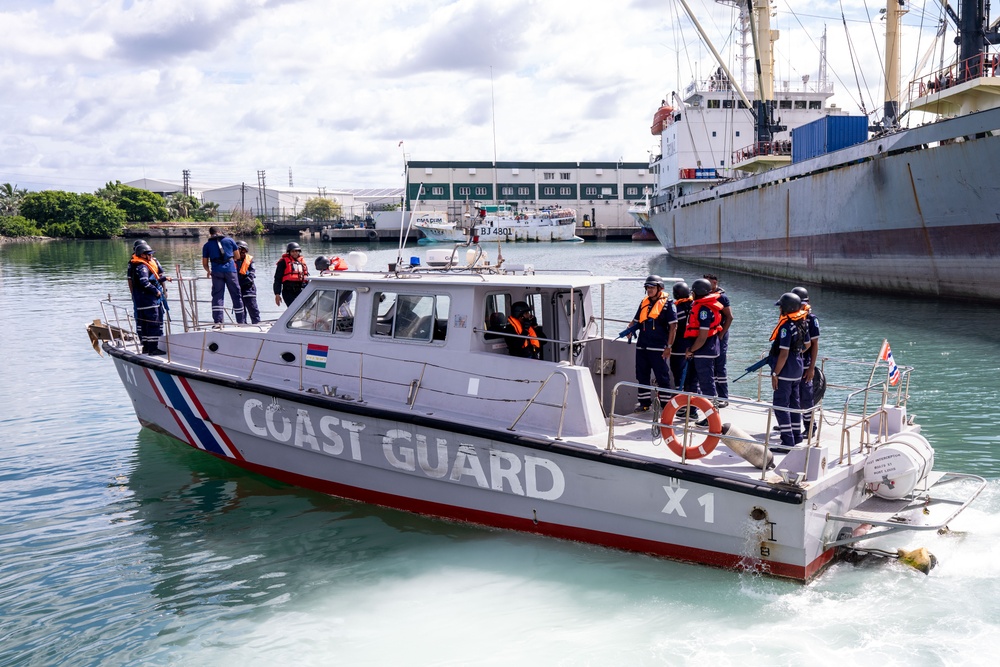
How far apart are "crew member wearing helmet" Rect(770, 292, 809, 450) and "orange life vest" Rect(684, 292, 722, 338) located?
77cm

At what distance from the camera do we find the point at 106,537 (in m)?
7.49

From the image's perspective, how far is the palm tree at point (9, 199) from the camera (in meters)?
83.8

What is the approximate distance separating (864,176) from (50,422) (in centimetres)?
2361

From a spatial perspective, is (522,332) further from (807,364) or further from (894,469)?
(894,469)

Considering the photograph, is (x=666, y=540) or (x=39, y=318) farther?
(x=39, y=318)

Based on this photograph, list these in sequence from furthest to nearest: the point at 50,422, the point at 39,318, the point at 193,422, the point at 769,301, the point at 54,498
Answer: the point at 769,301 < the point at 39,318 < the point at 50,422 < the point at 193,422 < the point at 54,498

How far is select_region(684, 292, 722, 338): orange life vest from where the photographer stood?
7.34 metres

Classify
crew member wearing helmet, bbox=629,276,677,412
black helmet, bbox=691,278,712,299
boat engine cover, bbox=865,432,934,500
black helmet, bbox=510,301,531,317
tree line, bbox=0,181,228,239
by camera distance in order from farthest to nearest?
tree line, bbox=0,181,228,239 → crew member wearing helmet, bbox=629,276,677,412 → black helmet, bbox=510,301,531,317 → black helmet, bbox=691,278,712,299 → boat engine cover, bbox=865,432,934,500

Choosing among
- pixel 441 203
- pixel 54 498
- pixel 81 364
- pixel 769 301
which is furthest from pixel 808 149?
pixel 441 203

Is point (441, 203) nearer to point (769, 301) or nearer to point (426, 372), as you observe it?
point (769, 301)

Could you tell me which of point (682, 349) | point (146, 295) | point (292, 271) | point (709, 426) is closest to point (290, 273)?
point (292, 271)

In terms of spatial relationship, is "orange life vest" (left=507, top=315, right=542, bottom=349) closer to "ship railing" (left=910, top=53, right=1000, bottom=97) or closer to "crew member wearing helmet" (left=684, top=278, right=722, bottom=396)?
"crew member wearing helmet" (left=684, top=278, right=722, bottom=396)

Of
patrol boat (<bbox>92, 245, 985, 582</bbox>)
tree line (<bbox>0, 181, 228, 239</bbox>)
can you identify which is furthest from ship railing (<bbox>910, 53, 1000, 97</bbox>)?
tree line (<bbox>0, 181, 228, 239</bbox>)

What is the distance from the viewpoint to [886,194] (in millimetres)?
23594
